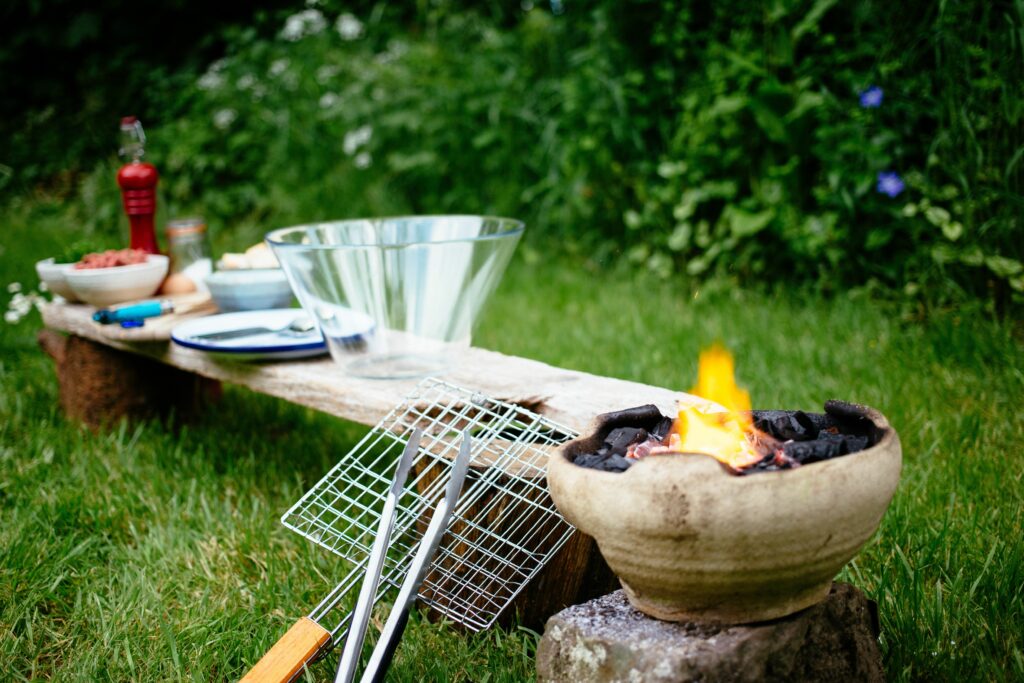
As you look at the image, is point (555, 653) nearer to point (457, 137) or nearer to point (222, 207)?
point (457, 137)

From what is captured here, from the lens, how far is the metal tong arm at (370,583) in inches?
52.4

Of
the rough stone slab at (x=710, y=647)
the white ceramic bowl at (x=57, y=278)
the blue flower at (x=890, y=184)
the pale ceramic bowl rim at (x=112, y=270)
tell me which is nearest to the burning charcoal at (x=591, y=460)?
the rough stone slab at (x=710, y=647)

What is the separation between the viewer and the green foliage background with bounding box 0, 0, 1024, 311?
302 cm

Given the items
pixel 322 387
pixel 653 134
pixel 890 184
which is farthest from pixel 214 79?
pixel 322 387

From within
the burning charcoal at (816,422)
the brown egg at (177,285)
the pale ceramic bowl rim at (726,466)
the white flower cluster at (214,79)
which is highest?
the pale ceramic bowl rim at (726,466)

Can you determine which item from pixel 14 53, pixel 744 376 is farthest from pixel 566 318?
pixel 14 53

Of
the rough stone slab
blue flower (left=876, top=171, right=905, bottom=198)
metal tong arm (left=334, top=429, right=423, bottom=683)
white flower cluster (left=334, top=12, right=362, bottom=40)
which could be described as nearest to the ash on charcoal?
the rough stone slab

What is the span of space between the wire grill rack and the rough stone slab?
267 mm

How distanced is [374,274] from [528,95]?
299cm

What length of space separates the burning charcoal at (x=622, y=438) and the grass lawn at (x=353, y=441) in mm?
492

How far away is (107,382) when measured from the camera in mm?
2773

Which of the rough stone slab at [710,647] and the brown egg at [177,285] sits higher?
the rough stone slab at [710,647]

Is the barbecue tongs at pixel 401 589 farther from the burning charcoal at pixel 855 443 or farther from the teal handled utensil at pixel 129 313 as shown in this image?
the teal handled utensil at pixel 129 313

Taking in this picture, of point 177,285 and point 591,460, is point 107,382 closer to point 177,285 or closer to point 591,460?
point 177,285
